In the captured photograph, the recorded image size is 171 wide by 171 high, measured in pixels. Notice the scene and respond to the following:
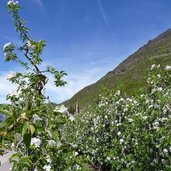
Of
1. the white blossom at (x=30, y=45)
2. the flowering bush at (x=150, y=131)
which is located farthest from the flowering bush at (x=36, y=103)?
the flowering bush at (x=150, y=131)

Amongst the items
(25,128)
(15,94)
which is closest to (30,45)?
(15,94)

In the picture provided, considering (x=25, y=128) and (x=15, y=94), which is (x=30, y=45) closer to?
(x=15, y=94)

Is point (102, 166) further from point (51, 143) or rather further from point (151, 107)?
point (51, 143)

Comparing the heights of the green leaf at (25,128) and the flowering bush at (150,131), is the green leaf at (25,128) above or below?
below

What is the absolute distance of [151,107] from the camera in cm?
879

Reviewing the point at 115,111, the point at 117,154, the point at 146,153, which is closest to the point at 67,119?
the point at 146,153

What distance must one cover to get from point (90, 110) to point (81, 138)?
5.27 feet

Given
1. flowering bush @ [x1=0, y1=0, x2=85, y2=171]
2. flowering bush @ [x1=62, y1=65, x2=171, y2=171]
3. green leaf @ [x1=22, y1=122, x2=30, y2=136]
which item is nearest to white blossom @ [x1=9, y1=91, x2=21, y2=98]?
flowering bush @ [x1=0, y1=0, x2=85, y2=171]

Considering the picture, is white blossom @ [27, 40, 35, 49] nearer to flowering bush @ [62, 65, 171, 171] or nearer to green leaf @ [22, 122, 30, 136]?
flowering bush @ [62, 65, 171, 171]

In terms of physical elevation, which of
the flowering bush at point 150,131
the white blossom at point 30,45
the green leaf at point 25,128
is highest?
the white blossom at point 30,45

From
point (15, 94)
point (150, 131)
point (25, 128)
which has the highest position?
point (15, 94)

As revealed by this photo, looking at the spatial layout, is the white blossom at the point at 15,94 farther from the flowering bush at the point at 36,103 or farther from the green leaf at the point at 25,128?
the green leaf at the point at 25,128

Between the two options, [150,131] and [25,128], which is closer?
[25,128]

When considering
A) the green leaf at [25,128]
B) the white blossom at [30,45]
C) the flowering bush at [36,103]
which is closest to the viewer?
the green leaf at [25,128]
